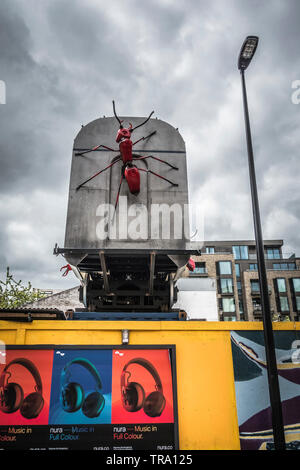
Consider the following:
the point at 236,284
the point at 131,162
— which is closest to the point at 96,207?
the point at 131,162

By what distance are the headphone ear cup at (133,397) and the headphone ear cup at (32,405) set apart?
1.48 metres

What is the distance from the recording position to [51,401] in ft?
17.7

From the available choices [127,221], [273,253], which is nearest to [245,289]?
[273,253]

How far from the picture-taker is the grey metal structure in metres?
7.92

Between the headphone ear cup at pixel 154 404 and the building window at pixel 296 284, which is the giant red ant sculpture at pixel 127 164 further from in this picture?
the building window at pixel 296 284

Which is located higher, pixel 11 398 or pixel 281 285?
pixel 281 285

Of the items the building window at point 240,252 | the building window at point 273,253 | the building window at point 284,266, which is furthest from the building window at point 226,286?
the building window at point 273,253

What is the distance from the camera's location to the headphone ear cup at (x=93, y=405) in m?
5.36

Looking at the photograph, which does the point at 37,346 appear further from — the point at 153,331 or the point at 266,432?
the point at 266,432

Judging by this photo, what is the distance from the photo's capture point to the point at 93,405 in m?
5.40

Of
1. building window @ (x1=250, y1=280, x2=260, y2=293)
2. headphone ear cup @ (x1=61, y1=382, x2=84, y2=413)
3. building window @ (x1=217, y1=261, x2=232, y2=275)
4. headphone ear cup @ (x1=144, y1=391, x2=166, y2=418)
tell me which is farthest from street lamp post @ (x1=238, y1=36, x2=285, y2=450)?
building window @ (x1=250, y1=280, x2=260, y2=293)

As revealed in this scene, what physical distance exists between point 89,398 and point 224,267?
48.3 metres

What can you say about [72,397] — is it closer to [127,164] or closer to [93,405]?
[93,405]
